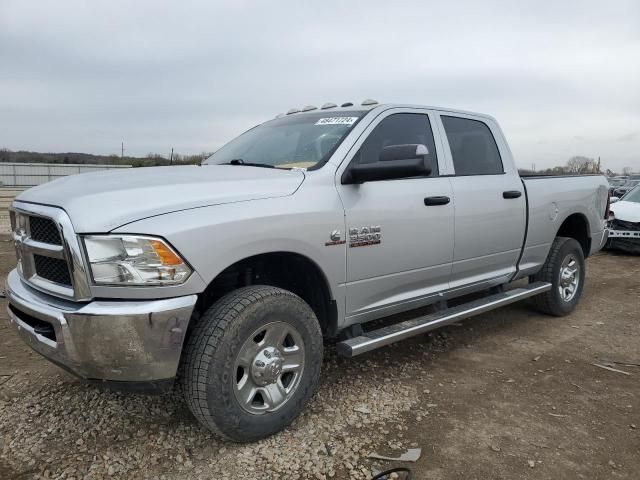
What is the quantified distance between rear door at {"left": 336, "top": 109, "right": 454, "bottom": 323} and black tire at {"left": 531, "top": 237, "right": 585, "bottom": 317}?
175 cm

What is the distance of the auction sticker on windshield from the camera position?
3555 millimetres

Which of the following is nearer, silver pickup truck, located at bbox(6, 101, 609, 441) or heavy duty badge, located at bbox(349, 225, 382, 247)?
silver pickup truck, located at bbox(6, 101, 609, 441)

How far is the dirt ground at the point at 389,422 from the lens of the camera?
265cm

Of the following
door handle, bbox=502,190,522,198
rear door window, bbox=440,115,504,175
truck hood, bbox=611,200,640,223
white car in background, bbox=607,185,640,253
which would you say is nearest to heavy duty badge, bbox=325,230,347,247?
rear door window, bbox=440,115,504,175

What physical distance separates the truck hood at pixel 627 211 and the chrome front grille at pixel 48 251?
9916 millimetres

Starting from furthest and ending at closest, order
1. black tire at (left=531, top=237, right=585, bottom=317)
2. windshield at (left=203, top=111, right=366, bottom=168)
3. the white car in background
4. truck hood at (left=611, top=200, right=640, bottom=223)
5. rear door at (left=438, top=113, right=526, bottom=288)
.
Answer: truck hood at (left=611, top=200, right=640, bottom=223)
the white car in background
black tire at (left=531, top=237, right=585, bottom=317)
rear door at (left=438, top=113, right=526, bottom=288)
windshield at (left=203, top=111, right=366, bottom=168)

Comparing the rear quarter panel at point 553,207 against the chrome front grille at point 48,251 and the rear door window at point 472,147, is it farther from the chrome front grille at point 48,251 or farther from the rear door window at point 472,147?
the chrome front grille at point 48,251

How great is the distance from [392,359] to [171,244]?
235cm

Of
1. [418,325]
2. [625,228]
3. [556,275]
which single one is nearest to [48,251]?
[418,325]

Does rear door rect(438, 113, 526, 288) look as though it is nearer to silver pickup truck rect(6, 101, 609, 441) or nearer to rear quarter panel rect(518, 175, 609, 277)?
silver pickup truck rect(6, 101, 609, 441)

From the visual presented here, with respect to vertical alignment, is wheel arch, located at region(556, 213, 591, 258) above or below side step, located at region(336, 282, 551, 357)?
above

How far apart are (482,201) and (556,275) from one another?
1676 mm

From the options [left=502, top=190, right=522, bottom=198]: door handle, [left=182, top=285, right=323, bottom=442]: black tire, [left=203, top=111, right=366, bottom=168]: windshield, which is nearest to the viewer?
[left=182, top=285, right=323, bottom=442]: black tire

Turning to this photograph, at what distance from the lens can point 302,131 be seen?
3.77 meters
